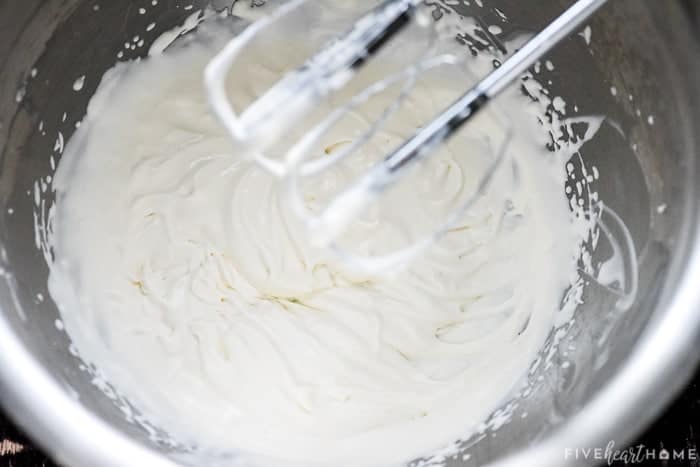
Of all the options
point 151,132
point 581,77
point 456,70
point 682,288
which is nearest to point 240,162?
point 151,132

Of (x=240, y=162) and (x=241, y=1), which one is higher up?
(x=241, y=1)

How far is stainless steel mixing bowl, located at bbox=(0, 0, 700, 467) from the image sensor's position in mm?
842

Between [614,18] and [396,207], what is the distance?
373 millimetres

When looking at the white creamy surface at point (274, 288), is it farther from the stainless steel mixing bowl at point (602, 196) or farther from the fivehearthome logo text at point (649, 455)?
the fivehearthome logo text at point (649, 455)

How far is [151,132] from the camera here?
47.1 inches

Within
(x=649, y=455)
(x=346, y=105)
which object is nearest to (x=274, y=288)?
(x=346, y=105)

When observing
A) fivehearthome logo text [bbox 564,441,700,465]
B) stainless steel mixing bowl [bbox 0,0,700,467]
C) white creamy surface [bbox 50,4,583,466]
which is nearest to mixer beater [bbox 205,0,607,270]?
stainless steel mixing bowl [bbox 0,0,700,467]

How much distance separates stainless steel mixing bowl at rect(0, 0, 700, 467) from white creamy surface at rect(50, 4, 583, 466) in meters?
0.05

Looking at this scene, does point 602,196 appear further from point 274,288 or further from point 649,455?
point 274,288

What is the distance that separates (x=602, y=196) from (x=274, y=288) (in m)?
0.44

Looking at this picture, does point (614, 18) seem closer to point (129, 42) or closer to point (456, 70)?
point (456, 70)

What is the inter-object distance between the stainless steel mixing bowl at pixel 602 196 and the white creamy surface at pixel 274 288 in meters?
0.05

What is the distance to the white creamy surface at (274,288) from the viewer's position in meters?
1.08

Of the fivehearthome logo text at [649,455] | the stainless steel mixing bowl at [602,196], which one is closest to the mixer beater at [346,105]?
the stainless steel mixing bowl at [602,196]
